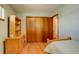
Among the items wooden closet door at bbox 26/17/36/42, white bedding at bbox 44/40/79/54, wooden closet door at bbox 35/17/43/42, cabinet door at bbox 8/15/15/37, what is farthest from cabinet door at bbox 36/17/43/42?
white bedding at bbox 44/40/79/54

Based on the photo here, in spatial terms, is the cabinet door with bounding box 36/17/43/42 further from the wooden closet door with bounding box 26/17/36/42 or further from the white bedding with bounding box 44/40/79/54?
the white bedding with bounding box 44/40/79/54

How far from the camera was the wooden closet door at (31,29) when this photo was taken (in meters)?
6.04

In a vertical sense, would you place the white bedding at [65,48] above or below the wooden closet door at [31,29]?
below

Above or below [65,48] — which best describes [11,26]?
above

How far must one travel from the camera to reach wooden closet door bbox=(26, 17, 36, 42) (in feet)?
19.8

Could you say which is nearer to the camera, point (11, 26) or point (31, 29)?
point (11, 26)

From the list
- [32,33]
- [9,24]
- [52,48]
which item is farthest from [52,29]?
[52,48]

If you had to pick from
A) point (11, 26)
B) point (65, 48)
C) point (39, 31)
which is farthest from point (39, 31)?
point (65, 48)

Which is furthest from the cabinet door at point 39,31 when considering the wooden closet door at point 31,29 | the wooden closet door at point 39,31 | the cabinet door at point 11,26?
the cabinet door at point 11,26

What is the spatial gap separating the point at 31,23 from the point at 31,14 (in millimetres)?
524

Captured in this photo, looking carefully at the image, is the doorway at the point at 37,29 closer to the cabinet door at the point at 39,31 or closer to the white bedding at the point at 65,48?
the cabinet door at the point at 39,31

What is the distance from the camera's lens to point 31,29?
6246mm

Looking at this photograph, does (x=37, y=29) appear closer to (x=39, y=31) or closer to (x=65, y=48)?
(x=39, y=31)
